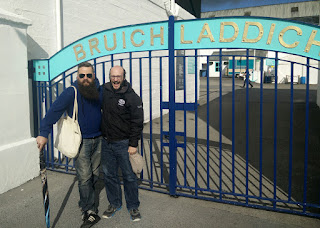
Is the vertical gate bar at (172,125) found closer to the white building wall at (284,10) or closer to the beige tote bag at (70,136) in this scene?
the beige tote bag at (70,136)

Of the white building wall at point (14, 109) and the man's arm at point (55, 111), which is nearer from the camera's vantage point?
the man's arm at point (55, 111)

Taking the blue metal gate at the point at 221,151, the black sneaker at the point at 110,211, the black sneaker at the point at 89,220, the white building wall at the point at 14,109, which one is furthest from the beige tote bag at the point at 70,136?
the white building wall at the point at 14,109

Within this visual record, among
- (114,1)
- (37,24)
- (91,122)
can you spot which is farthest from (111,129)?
(114,1)

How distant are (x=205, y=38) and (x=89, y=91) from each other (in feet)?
5.57

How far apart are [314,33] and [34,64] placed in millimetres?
4498

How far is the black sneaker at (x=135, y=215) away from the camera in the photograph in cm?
366

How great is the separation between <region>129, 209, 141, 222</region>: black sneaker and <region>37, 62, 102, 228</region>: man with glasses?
0.41 meters

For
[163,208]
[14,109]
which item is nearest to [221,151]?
[163,208]

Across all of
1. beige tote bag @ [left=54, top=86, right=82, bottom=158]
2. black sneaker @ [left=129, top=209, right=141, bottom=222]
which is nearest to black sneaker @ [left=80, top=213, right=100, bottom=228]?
black sneaker @ [left=129, top=209, right=141, bottom=222]

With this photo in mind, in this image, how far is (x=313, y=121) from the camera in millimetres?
10172

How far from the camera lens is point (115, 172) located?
3.77m

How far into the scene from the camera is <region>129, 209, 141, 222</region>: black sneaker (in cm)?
366

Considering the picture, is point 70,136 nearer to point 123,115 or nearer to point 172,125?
point 123,115

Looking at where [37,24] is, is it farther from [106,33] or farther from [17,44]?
[106,33]
